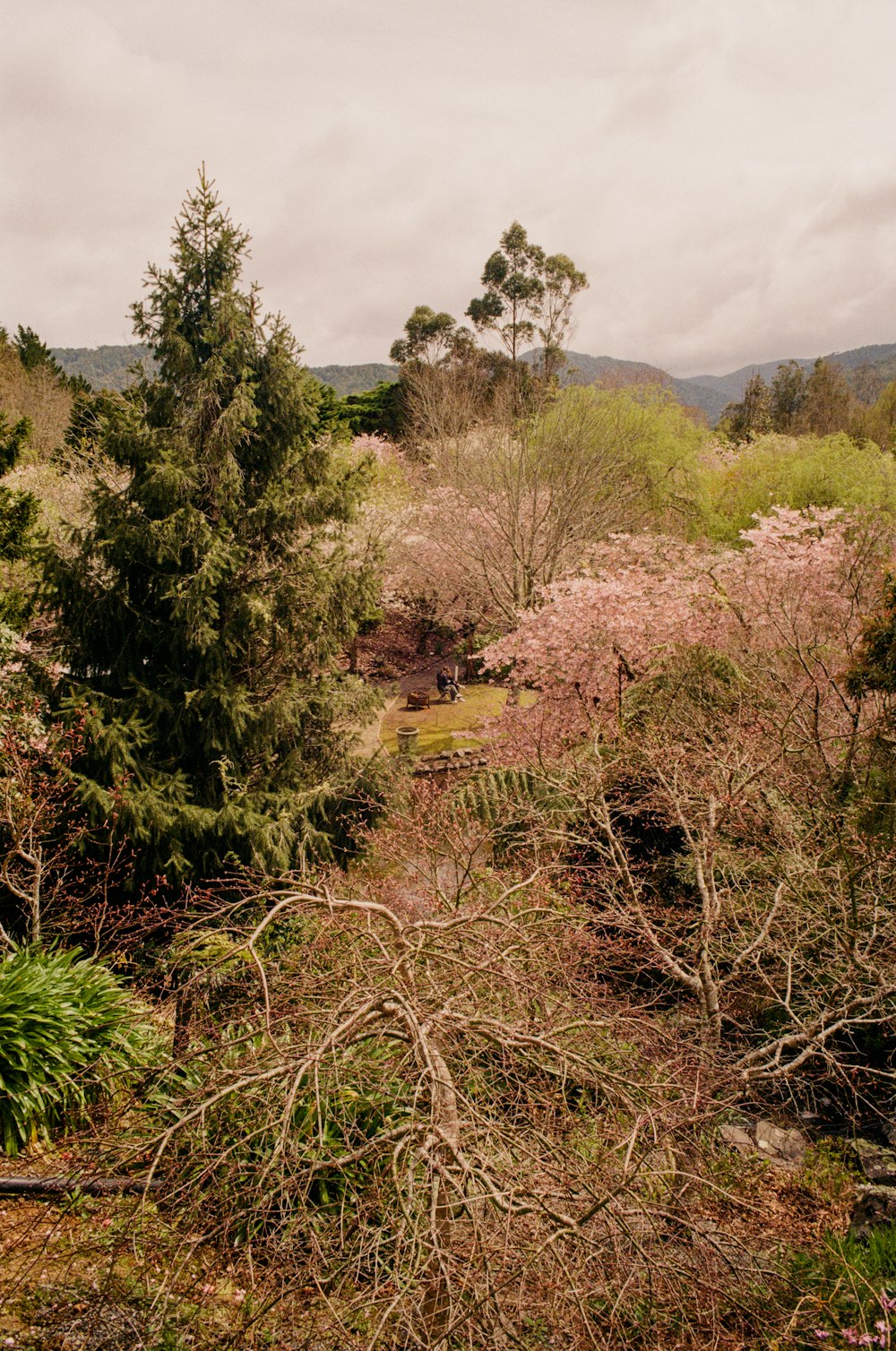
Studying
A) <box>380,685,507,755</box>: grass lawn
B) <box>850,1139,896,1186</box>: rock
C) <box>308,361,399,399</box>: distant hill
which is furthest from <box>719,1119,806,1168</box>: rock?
<box>308,361,399,399</box>: distant hill

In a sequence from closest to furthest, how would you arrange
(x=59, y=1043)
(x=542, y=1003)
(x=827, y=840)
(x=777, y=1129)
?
(x=542, y=1003)
(x=59, y=1043)
(x=777, y=1129)
(x=827, y=840)

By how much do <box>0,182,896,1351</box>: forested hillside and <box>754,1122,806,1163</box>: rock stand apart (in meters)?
0.03

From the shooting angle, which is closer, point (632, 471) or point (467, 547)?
point (467, 547)

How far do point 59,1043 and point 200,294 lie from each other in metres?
8.65

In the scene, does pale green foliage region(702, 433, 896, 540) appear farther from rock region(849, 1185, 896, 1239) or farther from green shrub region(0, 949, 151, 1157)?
green shrub region(0, 949, 151, 1157)

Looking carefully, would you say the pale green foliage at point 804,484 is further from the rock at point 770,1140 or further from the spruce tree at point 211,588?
the rock at point 770,1140

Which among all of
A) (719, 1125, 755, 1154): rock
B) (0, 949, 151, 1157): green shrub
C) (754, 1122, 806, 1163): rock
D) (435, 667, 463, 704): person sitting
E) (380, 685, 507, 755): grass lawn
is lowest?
(754, 1122, 806, 1163): rock

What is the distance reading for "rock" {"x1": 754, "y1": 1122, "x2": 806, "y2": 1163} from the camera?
657cm

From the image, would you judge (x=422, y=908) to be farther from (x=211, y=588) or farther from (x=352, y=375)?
(x=352, y=375)

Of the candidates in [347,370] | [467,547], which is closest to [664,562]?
[467,547]

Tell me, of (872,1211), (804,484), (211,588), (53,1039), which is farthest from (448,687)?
(872,1211)

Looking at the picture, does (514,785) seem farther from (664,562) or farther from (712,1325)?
(712,1325)

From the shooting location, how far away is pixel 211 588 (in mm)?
8922

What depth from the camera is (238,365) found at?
957 cm
